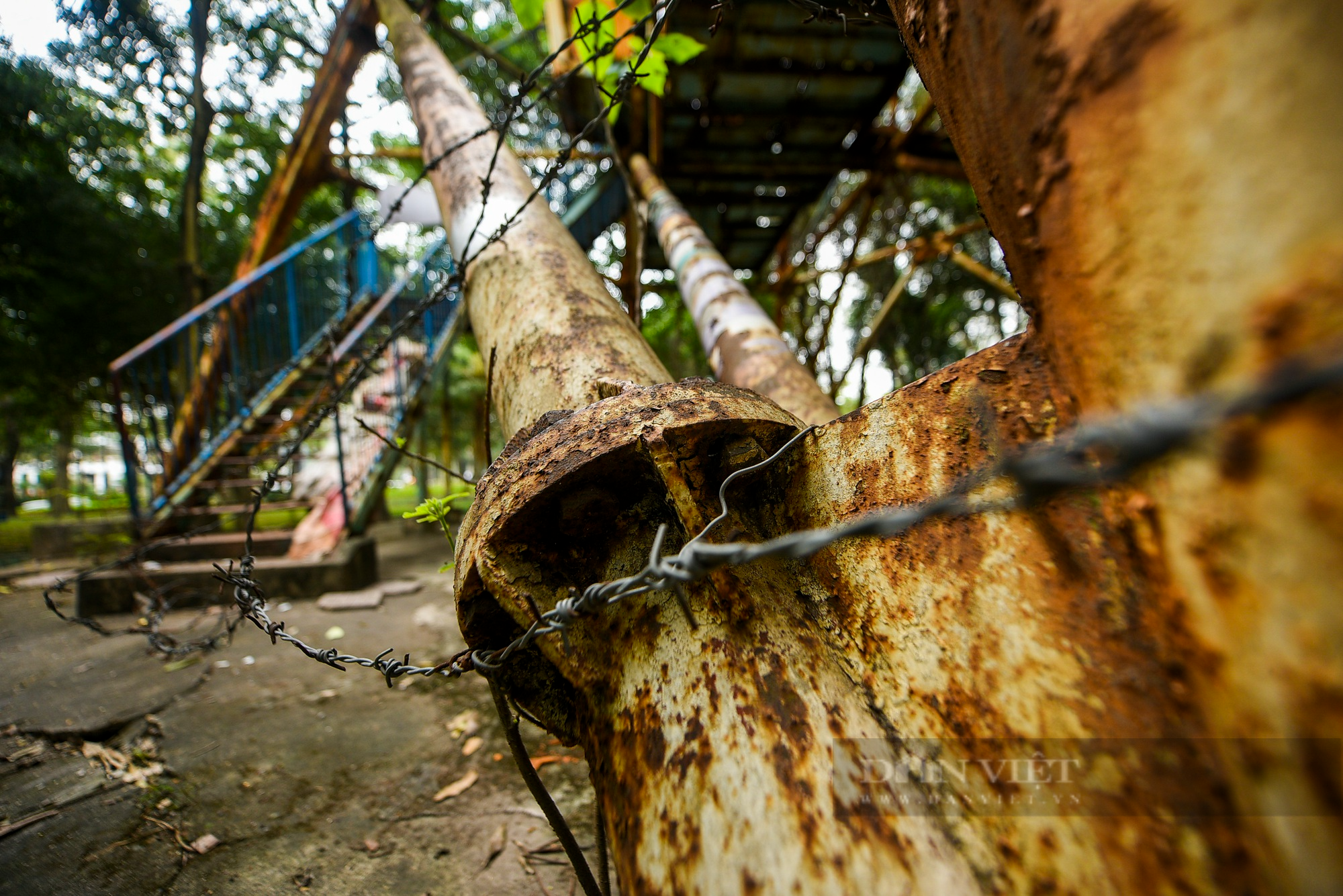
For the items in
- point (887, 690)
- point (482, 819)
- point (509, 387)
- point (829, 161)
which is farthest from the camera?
point (829, 161)

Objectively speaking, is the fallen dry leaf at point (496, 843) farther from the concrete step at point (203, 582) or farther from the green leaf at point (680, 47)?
the concrete step at point (203, 582)

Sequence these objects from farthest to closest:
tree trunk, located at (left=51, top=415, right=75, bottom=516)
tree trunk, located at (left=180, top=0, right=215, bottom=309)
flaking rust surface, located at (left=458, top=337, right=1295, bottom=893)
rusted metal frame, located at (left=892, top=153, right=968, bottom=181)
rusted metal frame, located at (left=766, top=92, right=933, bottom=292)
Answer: tree trunk, located at (left=51, top=415, right=75, bottom=516) → tree trunk, located at (left=180, top=0, right=215, bottom=309) → rusted metal frame, located at (left=892, top=153, right=968, bottom=181) → rusted metal frame, located at (left=766, top=92, right=933, bottom=292) → flaking rust surface, located at (left=458, top=337, right=1295, bottom=893)

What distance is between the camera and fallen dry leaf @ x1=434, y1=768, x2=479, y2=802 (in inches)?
63.6

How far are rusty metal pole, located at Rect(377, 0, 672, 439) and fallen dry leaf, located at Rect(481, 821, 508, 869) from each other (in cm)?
111

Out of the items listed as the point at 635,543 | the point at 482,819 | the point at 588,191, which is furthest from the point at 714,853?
the point at 588,191

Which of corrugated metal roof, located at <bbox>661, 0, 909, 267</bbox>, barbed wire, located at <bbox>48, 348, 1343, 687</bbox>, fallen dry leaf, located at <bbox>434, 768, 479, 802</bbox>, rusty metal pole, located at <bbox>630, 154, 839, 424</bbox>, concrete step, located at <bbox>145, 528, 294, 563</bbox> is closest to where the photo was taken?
barbed wire, located at <bbox>48, 348, 1343, 687</bbox>

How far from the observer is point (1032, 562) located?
1.79 ft

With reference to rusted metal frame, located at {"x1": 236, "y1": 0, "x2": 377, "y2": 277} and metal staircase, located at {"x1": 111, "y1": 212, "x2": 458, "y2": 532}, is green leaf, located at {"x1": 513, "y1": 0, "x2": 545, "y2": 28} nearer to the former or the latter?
metal staircase, located at {"x1": 111, "y1": 212, "x2": 458, "y2": 532}

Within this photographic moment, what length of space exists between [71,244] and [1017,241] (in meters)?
11.9

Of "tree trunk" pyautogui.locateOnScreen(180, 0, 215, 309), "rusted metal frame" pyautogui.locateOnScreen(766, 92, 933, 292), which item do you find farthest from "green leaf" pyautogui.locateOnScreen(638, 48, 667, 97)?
"tree trunk" pyautogui.locateOnScreen(180, 0, 215, 309)

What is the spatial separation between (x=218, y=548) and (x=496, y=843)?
380 cm

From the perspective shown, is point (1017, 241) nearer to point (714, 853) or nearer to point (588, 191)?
point (714, 853)

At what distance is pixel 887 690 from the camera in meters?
0.63

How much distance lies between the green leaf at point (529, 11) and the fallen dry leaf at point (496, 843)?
241 centimetres
